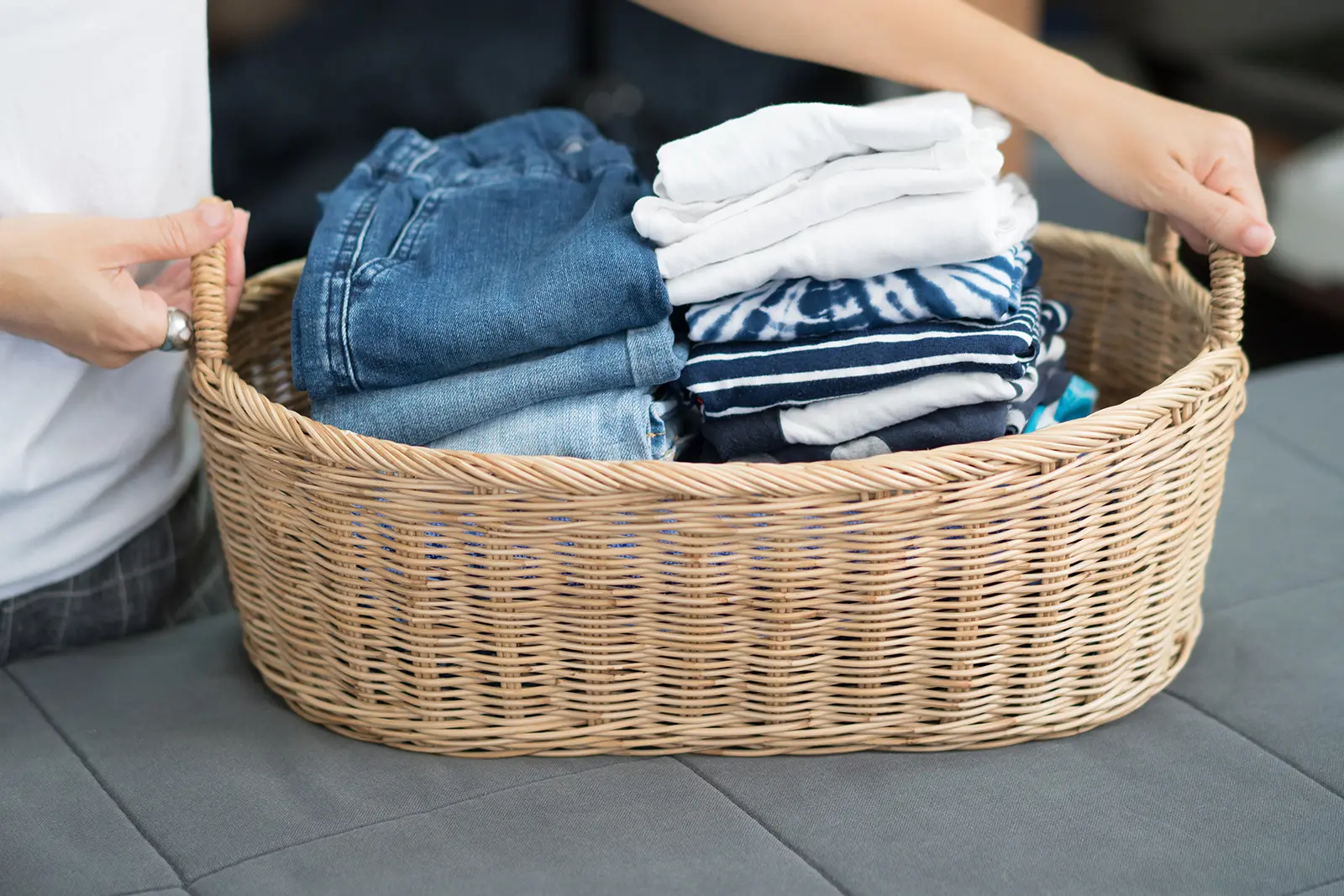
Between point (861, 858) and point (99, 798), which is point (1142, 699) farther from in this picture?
point (99, 798)

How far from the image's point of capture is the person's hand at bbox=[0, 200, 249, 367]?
27.0 inches

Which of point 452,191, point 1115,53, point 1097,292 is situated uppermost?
point 452,191

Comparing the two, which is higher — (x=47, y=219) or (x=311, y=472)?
(x=47, y=219)

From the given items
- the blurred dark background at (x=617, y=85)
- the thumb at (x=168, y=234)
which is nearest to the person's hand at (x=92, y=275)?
the thumb at (x=168, y=234)

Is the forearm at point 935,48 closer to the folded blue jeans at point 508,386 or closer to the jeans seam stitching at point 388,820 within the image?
the folded blue jeans at point 508,386

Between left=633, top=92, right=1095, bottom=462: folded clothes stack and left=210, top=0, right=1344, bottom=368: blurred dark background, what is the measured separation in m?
1.14

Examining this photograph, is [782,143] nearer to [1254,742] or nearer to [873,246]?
[873,246]

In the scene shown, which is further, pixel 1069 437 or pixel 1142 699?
pixel 1142 699

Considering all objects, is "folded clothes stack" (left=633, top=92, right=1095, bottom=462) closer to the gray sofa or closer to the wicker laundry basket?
the wicker laundry basket

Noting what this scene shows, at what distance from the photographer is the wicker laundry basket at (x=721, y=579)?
651 millimetres

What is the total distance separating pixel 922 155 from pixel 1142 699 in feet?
1.15

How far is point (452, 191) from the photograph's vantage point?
844 mm

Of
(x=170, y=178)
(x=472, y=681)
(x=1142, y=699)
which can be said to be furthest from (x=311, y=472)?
(x=1142, y=699)

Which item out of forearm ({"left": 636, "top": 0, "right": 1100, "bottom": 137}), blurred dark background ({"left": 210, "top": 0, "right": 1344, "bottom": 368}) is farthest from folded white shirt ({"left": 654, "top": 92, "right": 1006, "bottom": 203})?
blurred dark background ({"left": 210, "top": 0, "right": 1344, "bottom": 368})
